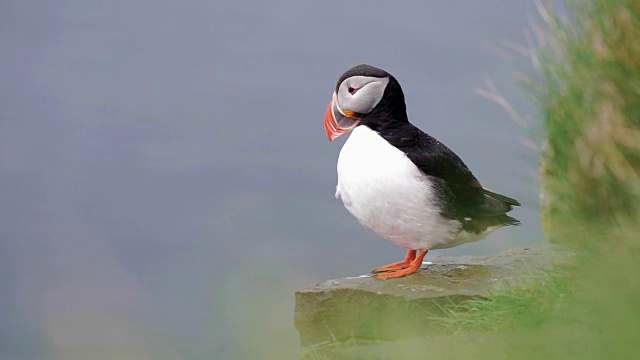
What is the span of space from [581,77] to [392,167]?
66.8 inches

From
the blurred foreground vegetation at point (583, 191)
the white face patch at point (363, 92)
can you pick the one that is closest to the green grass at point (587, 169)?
the blurred foreground vegetation at point (583, 191)

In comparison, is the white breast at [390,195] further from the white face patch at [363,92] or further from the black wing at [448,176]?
the white face patch at [363,92]

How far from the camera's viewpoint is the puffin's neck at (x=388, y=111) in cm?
563

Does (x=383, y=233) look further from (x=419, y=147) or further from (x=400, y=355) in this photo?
(x=400, y=355)

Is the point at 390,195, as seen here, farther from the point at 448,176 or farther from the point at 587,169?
the point at 587,169

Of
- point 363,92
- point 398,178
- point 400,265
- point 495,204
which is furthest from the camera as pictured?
point 400,265

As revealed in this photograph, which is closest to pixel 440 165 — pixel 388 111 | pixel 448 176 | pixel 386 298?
pixel 448 176

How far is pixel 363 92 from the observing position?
5629 millimetres

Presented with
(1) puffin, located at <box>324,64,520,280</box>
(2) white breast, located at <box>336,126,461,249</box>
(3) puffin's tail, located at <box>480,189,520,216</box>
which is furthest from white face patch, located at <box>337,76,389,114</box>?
(3) puffin's tail, located at <box>480,189,520,216</box>

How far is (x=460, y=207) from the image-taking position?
18.4 ft

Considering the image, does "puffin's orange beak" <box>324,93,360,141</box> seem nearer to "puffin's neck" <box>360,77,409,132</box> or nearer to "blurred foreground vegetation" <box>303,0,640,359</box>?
"puffin's neck" <box>360,77,409,132</box>

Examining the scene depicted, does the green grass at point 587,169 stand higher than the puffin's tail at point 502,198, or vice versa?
the green grass at point 587,169

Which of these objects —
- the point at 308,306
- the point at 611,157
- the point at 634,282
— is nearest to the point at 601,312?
the point at 634,282

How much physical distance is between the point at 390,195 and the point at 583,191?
5.24 feet
